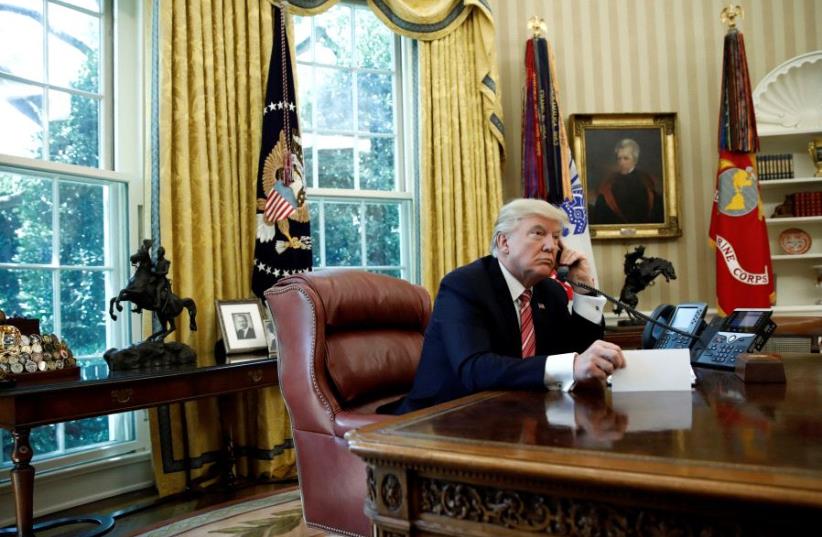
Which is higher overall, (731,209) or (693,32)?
(693,32)

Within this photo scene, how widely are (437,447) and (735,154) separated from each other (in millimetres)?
4188


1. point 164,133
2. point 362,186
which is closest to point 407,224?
point 362,186

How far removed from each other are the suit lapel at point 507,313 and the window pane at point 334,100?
2.60 meters

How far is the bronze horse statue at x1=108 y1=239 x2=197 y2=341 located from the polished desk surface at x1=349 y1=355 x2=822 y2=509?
2011mm

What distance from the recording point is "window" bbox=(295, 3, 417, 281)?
4.21 meters

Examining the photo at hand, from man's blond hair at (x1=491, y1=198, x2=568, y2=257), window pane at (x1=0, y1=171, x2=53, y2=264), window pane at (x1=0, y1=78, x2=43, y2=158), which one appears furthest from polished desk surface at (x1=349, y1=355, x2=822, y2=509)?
window pane at (x1=0, y1=78, x2=43, y2=158)

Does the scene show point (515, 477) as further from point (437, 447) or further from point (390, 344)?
point (390, 344)

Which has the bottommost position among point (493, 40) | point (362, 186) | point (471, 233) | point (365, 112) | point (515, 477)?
point (515, 477)

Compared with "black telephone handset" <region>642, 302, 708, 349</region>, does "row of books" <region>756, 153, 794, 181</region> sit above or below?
above

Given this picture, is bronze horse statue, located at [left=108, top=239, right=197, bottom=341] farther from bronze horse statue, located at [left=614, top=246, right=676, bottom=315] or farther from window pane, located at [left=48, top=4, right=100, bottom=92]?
bronze horse statue, located at [left=614, top=246, right=676, bottom=315]

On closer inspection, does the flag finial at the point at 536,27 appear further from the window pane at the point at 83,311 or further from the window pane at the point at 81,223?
the window pane at the point at 83,311

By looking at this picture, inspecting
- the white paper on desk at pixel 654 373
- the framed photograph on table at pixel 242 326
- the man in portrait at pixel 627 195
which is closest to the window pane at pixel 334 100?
the framed photograph on table at pixel 242 326

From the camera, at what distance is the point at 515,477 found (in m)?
0.89

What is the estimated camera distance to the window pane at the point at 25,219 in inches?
120
